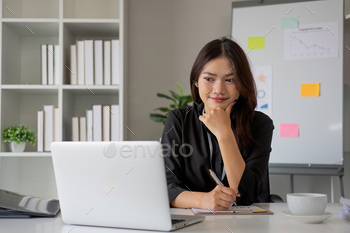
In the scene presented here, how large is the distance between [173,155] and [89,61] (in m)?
1.27

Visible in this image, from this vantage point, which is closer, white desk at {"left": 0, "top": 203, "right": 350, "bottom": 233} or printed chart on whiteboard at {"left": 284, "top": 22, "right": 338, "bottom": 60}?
white desk at {"left": 0, "top": 203, "right": 350, "bottom": 233}

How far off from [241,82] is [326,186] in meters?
1.68

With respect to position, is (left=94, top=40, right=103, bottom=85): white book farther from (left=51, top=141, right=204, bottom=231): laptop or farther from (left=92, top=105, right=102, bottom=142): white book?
(left=51, top=141, right=204, bottom=231): laptop

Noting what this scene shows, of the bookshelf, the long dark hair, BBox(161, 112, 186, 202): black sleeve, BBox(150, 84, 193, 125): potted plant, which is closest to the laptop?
BBox(161, 112, 186, 202): black sleeve

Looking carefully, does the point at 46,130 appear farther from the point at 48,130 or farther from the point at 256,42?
the point at 256,42

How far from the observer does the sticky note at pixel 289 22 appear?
282 cm

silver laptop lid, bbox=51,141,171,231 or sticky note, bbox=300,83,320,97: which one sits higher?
sticky note, bbox=300,83,320,97

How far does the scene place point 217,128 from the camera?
158 centimetres

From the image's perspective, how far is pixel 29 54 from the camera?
119 inches

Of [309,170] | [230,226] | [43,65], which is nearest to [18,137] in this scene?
[43,65]

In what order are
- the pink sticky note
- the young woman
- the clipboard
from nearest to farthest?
the clipboard
the young woman
the pink sticky note

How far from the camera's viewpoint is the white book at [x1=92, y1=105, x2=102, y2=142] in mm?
2730

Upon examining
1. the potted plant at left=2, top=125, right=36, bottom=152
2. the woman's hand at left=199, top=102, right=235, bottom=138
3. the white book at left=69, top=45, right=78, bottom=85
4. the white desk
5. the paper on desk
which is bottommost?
the paper on desk

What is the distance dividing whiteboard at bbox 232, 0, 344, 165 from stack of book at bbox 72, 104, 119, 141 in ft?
3.05
